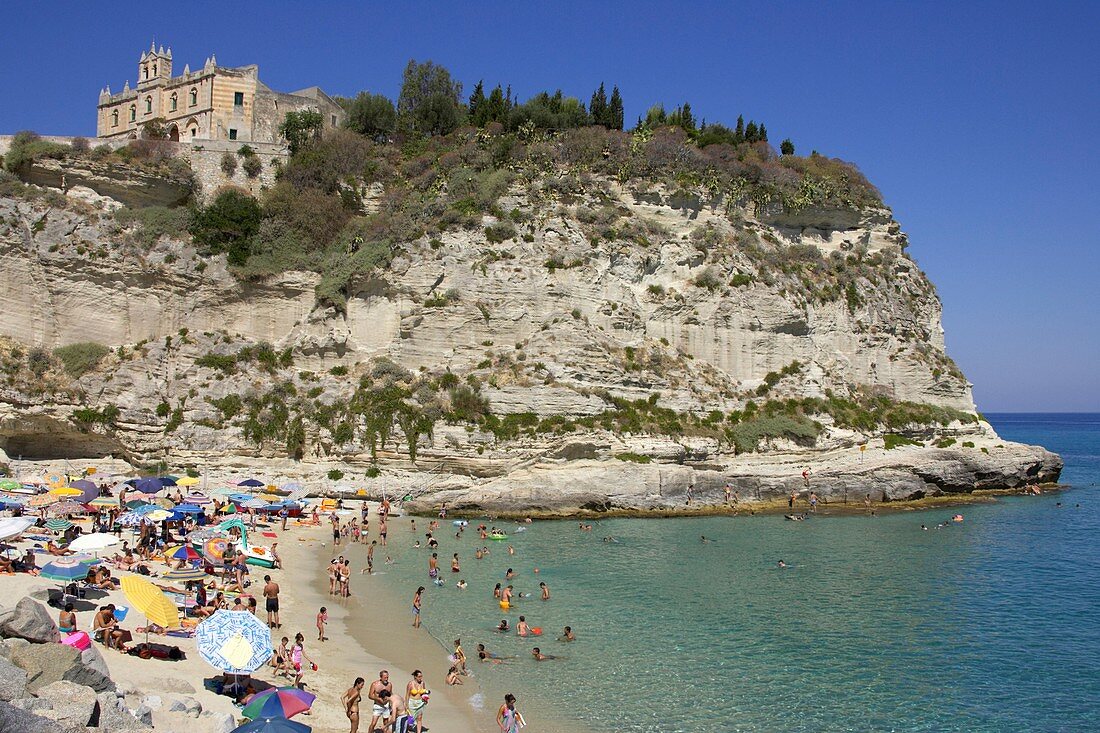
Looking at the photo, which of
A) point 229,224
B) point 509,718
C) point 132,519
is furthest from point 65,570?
point 229,224

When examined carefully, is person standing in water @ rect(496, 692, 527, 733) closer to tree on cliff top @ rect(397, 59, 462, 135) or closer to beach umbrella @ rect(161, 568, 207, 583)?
beach umbrella @ rect(161, 568, 207, 583)

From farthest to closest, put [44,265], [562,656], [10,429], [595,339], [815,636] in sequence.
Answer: [595,339] < [44,265] < [10,429] < [815,636] < [562,656]

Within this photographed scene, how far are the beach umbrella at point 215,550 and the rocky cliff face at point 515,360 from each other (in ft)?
38.9

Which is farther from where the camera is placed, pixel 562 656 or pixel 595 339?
pixel 595 339

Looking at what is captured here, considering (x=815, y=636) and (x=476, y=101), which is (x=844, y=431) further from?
(x=476, y=101)

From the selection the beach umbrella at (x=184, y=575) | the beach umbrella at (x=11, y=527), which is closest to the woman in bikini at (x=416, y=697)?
the beach umbrella at (x=184, y=575)

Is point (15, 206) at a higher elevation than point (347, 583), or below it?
higher

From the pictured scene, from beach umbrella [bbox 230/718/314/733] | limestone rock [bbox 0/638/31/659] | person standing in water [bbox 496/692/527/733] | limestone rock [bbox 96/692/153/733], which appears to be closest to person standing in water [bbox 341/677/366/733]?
beach umbrella [bbox 230/718/314/733]

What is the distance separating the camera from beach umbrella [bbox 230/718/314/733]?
984cm

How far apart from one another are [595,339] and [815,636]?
21944 millimetres

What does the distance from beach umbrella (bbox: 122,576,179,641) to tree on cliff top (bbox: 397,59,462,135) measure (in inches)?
1584

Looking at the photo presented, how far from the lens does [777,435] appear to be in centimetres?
3750

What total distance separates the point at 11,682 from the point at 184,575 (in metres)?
10.4

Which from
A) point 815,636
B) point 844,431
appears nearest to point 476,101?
point 844,431
